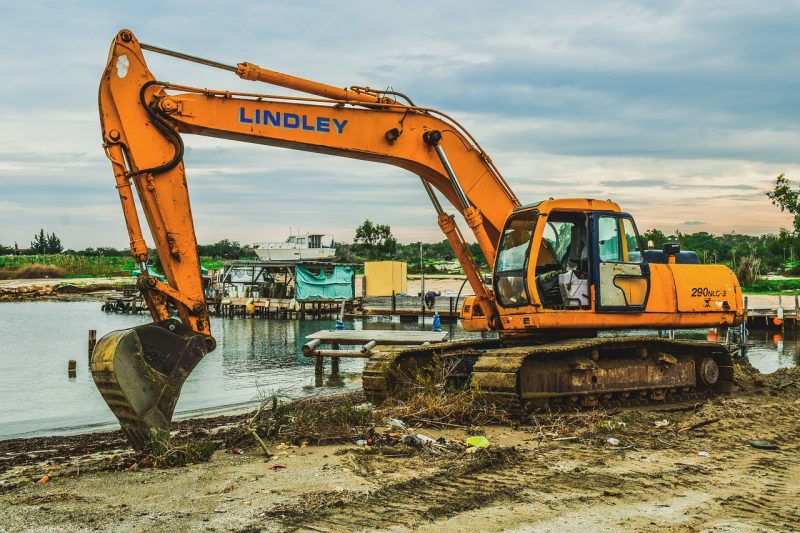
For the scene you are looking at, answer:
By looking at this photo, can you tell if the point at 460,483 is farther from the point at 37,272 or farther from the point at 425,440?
the point at 37,272

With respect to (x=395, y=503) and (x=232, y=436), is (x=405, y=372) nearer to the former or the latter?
(x=232, y=436)

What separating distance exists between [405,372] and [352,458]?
399 cm

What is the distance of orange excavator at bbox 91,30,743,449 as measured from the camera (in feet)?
32.1

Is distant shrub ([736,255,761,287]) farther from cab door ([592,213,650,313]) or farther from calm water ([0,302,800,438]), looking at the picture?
cab door ([592,213,650,313])

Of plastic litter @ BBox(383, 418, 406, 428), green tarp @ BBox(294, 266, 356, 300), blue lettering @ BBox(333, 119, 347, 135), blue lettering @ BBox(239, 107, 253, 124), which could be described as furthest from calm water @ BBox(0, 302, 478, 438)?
blue lettering @ BBox(333, 119, 347, 135)

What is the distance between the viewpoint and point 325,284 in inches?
2152

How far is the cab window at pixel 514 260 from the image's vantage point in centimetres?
1177

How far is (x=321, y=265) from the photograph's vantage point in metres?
54.7

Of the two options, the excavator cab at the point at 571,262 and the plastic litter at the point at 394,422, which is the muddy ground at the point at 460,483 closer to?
the plastic litter at the point at 394,422

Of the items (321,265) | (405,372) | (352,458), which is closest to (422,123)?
(405,372)

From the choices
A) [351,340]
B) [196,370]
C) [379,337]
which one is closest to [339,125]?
[379,337]

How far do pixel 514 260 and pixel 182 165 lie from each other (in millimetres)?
4874

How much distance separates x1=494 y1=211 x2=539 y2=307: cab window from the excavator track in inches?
30.0

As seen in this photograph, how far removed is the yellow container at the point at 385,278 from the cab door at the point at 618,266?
145ft
